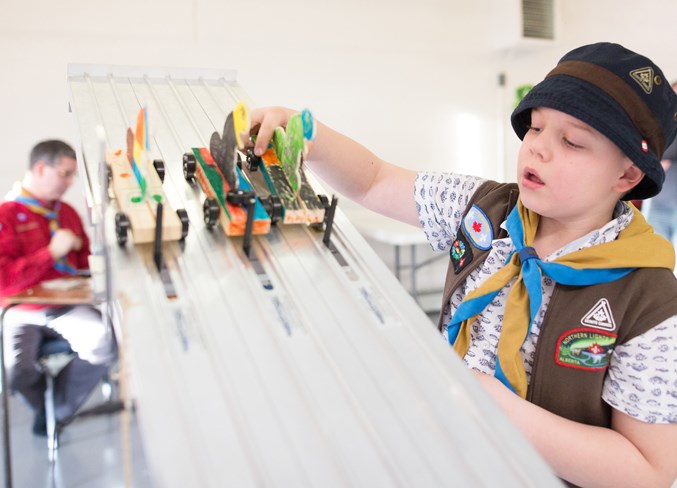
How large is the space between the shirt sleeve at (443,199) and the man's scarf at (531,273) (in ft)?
0.55

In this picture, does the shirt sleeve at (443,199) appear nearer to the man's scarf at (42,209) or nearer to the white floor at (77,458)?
the white floor at (77,458)

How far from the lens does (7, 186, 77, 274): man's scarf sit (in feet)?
8.02

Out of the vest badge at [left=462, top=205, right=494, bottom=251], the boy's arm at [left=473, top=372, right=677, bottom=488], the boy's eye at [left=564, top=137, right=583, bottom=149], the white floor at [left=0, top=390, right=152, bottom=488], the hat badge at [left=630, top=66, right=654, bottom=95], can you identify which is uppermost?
the hat badge at [left=630, top=66, right=654, bottom=95]

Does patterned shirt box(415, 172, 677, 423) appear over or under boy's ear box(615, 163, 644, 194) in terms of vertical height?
under

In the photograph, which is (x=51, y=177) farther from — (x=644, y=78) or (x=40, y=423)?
(x=644, y=78)

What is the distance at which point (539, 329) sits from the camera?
31.8 inches

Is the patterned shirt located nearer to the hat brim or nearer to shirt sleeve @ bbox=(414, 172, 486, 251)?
shirt sleeve @ bbox=(414, 172, 486, 251)

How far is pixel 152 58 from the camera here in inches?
132

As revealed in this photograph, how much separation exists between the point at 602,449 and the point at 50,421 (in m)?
2.38

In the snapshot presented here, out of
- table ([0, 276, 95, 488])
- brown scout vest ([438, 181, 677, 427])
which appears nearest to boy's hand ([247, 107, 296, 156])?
brown scout vest ([438, 181, 677, 427])

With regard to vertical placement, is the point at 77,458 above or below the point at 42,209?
below

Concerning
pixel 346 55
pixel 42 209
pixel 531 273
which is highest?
pixel 346 55

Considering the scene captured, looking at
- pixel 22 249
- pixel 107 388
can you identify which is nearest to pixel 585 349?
pixel 22 249

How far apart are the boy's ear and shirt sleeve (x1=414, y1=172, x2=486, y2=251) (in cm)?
25
